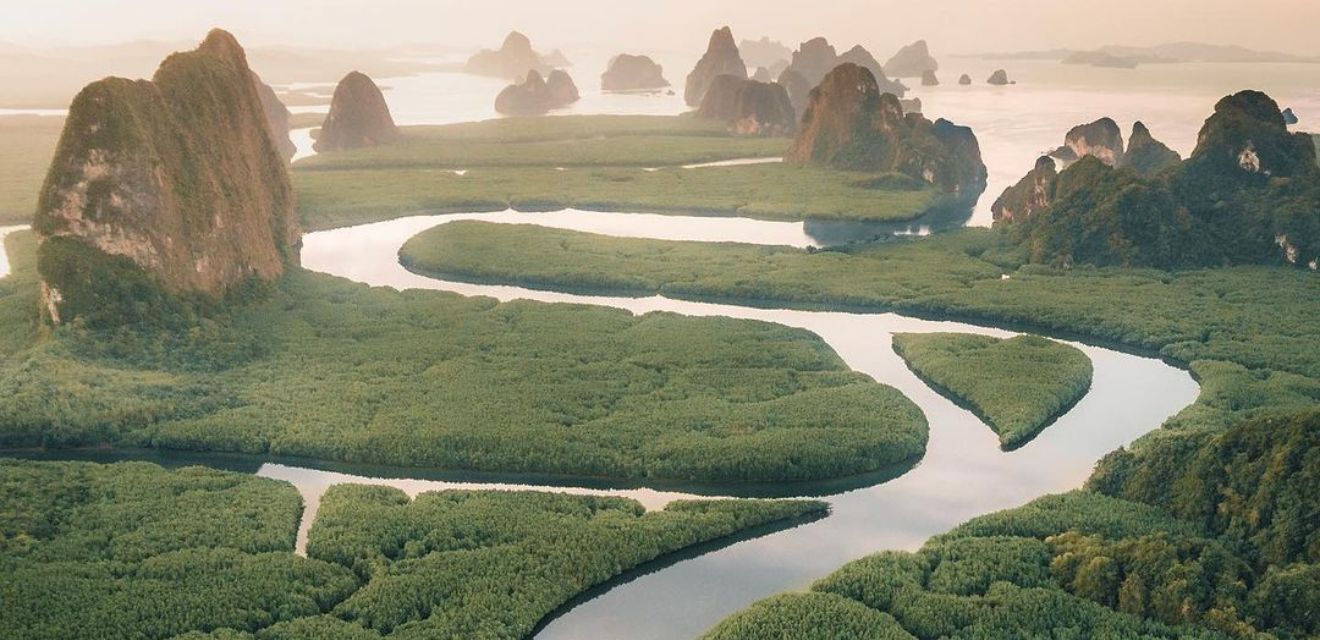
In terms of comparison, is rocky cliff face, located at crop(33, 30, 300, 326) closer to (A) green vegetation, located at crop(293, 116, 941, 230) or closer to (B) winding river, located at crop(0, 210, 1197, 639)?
(B) winding river, located at crop(0, 210, 1197, 639)

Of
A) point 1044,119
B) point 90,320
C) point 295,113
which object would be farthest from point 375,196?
point 1044,119

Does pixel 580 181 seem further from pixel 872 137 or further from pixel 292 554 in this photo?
pixel 292 554

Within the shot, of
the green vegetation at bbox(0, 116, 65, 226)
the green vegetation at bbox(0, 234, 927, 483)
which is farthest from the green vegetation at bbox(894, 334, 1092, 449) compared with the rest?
the green vegetation at bbox(0, 116, 65, 226)

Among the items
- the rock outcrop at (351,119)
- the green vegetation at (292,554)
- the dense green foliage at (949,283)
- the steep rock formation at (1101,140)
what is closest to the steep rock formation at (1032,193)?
the dense green foliage at (949,283)

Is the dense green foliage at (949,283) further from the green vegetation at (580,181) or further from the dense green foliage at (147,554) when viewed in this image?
the dense green foliage at (147,554)

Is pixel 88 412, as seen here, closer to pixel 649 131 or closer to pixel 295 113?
pixel 649 131

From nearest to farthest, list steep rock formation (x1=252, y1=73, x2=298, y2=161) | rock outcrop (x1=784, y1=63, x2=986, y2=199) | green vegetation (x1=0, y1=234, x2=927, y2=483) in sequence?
1. green vegetation (x1=0, y1=234, x2=927, y2=483)
2. rock outcrop (x1=784, y1=63, x2=986, y2=199)
3. steep rock formation (x1=252, y1=73, x2=298, y2=161)
